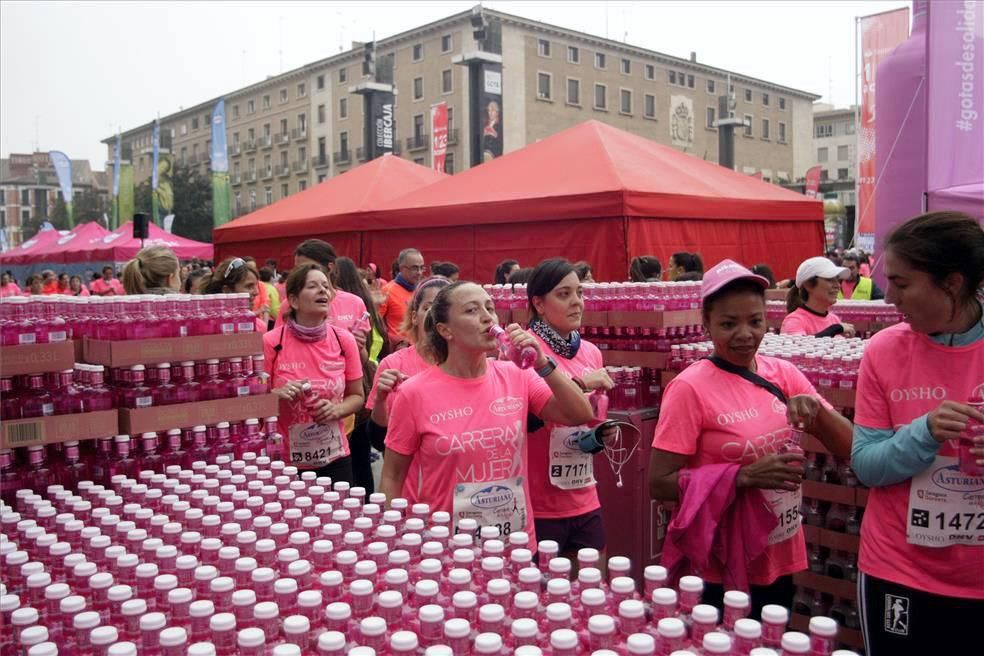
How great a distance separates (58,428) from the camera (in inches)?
119

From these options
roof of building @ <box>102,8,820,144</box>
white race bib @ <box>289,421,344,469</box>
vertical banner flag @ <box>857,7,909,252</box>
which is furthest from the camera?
roof of building @ <box>102,8,820,144</box>

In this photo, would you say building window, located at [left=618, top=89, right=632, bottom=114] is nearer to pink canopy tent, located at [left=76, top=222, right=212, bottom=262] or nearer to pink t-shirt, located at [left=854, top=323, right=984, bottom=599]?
pink canopy tent, located at [left=76, top=222, right=212, bottom=262]

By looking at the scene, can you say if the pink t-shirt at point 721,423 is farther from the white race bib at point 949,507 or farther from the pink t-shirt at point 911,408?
the white race bib at point 949,507

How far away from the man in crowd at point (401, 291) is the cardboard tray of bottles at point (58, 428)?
4.75m

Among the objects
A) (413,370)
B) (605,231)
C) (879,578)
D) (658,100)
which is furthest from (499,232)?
(658,100)

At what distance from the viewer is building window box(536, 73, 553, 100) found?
157ft

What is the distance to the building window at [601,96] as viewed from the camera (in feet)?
171

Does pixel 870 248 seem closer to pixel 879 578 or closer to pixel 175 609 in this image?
pixel 879 578

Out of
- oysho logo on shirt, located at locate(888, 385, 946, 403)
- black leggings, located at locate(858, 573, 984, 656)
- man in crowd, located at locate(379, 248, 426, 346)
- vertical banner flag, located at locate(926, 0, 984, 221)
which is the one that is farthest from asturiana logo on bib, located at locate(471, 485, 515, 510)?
vertical banner flag, located at locate(926, 0, 984, 221)

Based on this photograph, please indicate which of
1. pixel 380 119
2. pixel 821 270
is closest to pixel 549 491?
pixel 821 270

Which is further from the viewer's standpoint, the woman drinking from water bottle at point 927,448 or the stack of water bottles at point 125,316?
the stack of water bottles at point 125,316

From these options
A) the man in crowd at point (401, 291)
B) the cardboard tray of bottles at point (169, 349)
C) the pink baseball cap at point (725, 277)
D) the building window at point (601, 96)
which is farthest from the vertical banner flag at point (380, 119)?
the building window at point (601, 96)

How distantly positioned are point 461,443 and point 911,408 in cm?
142

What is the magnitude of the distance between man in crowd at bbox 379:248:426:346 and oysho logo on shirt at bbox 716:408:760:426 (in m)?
5.49
